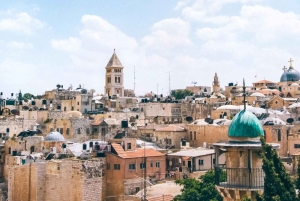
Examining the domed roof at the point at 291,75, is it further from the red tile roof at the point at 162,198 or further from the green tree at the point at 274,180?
the green tree at the point at 274,180

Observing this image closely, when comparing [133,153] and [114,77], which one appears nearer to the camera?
[133,153]

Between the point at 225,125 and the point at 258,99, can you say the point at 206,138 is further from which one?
the point at 258,99

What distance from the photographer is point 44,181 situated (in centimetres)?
2830

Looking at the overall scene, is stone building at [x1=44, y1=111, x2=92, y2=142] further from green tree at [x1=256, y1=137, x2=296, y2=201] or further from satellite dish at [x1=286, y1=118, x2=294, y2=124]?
green tree at [x1=256, y1=137, x2=296, y2=201]

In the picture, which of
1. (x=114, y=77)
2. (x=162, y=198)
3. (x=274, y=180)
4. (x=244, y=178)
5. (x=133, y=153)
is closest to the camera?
(x=244, y=178)

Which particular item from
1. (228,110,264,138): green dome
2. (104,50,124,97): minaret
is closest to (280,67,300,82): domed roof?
(104,50,124,97): minaret

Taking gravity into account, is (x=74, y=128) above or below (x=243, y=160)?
below

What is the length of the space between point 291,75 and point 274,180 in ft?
177

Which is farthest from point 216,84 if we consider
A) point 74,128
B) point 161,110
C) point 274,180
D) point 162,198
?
point 274,180

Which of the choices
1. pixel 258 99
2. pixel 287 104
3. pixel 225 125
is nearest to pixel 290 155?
pixel 225 125

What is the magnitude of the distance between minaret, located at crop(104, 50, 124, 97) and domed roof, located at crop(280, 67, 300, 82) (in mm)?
22054

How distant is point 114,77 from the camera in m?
71.9

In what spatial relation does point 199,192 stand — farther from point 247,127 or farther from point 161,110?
point 161,110

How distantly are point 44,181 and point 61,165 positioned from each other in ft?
5.47
